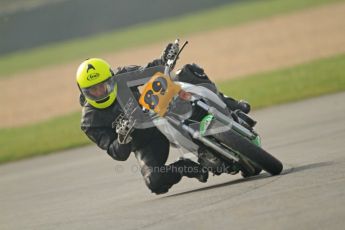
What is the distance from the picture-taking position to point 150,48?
36.6 metres

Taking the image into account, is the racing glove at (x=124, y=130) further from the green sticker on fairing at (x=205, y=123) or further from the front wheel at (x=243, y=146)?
the front wheel at (x=243, y=146)

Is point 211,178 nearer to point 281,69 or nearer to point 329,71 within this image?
point 329,71

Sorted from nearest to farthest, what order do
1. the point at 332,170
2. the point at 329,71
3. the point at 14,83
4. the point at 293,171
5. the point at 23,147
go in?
1. the point at 332,170
2. the point at 293,171
3. the point at 23,147
4. the point at 329,71
5. the point at 14,83

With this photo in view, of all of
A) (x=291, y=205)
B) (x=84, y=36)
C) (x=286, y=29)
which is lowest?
(x=84, y=36)

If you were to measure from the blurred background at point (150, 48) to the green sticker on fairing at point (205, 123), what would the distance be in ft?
29.3

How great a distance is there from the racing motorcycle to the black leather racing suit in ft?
1.24

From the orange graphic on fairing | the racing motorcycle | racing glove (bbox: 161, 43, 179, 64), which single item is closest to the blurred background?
racing glove (bbox: 161, 43, 179, 64)

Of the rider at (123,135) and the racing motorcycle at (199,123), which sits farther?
the rider at (123,135)

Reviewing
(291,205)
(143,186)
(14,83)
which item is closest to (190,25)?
(14,83)

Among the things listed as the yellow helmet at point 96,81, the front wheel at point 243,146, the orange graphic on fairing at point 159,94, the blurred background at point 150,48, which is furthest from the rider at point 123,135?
the blurred background at point 150,48

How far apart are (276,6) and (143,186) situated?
3277cm

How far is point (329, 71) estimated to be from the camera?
65.6 feet

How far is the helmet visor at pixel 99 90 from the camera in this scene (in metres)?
9.09

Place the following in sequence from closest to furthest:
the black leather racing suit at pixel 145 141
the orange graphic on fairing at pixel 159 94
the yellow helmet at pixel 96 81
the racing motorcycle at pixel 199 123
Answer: the racing motorcycle at pixel 199 123
the orange graphic on fairing at pixel 159 94
the yellow helmet at pixel 96 81
the black leather racing suit at pixel 145 141
